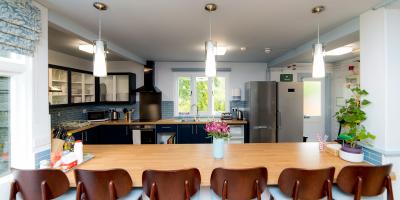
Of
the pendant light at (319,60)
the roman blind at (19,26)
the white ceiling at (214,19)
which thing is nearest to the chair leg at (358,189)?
the pendant light at (319,60)

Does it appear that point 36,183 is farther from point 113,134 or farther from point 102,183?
point 113,134

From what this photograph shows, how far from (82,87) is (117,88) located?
2.42ft

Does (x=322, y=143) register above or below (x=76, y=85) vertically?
below

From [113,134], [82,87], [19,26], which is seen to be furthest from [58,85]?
[19,26]

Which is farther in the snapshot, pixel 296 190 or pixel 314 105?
pixel 314 105

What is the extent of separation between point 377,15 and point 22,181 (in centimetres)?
329

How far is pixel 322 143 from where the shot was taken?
2188 mm

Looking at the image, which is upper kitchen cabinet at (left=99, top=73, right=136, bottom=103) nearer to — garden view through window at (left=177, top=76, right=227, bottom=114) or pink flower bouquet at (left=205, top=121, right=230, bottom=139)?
garden view through window at (left=177, top=76, right=227, bottom=114)

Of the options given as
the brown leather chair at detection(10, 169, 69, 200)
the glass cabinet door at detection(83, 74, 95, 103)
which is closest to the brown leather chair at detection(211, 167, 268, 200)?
the brown leather chair at detection(10, 169, 69, 200)

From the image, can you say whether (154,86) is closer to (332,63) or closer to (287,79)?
(287,79)

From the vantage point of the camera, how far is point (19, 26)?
153cm

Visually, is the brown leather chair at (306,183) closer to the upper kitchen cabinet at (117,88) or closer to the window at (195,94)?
the window at (195,94)

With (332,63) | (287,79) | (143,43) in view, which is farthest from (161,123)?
(332,63)

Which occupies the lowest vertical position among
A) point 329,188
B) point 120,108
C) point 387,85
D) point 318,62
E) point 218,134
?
point 329,188
